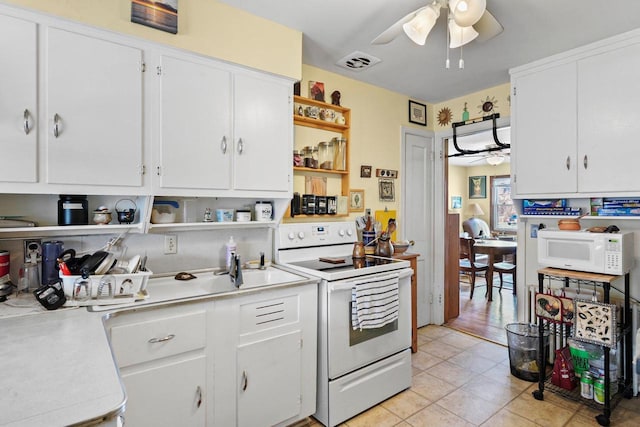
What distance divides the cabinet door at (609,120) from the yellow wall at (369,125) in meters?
1.50

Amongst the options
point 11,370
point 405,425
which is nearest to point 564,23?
point 405,425

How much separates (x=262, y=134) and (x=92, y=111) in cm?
92

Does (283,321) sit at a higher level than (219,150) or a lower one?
lower

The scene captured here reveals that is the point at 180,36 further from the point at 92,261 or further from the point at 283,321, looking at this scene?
the point at 283,321

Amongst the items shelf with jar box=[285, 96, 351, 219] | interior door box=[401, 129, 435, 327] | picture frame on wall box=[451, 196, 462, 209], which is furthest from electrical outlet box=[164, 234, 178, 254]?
picture frame on wall box=[451, 196, 462, 209]

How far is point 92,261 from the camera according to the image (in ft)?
5.12

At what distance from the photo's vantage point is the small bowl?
2.46 metres

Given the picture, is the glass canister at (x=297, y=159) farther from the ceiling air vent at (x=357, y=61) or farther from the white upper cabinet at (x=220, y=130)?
the ceiling air vent at (x=357, y=61)

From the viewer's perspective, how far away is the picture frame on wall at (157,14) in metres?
1.74

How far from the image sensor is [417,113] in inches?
145

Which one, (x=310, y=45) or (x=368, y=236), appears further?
(x=368, y=236)

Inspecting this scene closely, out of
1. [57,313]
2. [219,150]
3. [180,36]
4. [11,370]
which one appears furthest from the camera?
[219,150]

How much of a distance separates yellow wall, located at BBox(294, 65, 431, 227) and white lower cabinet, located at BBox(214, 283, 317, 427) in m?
1.29

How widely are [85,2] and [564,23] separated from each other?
2.71m
